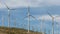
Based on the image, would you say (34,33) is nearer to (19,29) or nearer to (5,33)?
(19,29)

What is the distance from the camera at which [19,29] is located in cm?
14150

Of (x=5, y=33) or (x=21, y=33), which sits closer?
(x=5, y=33)

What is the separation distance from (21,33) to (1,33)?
25.1 m

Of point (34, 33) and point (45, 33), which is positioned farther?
point (34, 33)

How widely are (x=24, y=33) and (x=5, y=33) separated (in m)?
24.0

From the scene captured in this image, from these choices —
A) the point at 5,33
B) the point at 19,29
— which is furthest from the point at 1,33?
the point at 19,29

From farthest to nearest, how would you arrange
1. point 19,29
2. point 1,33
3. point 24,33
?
point 19,29 < point 24,33 < point 1,33

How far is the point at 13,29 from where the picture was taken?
434 feet

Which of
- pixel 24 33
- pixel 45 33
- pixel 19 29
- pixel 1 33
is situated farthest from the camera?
pixel 19 29

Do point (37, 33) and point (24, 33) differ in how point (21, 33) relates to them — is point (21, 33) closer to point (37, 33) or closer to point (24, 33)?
point (24, 33)

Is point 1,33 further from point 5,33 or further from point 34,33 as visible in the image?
point 34,33

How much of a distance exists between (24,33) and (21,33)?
217 centimetres

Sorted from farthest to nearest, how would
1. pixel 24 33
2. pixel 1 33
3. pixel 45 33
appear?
pixel 24 33 → pixel 45 33 → pixel 1 33

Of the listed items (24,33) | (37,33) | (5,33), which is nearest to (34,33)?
(37,33)
